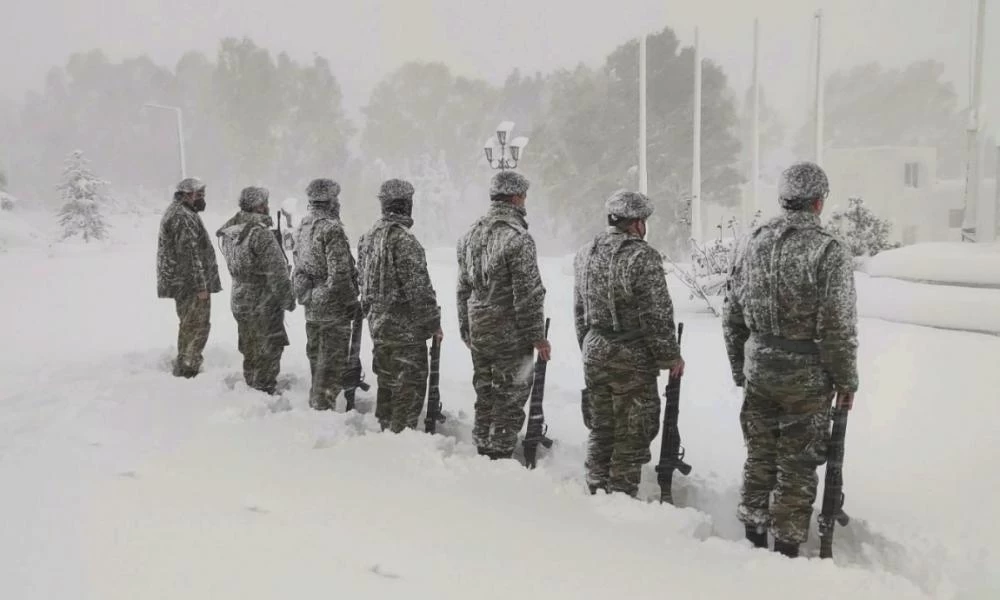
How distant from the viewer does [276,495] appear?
2943mm

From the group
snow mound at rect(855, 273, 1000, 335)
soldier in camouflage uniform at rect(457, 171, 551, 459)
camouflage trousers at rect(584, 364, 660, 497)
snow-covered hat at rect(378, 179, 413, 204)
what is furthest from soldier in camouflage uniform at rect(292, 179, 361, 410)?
snow mound at rect(855, 273, 1000, 335)

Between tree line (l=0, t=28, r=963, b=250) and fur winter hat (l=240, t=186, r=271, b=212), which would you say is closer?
fur winter hat (l=240, t=186, r=271, b=212)

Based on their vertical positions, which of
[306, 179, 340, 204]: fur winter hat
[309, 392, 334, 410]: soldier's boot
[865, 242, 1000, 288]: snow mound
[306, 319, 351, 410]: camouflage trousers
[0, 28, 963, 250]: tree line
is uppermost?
[0, 28, 963, 250]: tree line

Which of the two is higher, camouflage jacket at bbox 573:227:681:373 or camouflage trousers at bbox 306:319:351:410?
camouflage jacket at bbox 573:227:681:373

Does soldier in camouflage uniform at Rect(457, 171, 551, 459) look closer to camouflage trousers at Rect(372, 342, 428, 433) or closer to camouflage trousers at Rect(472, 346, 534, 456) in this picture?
camouflage trousers at Rect(472, 346, 534, 456)

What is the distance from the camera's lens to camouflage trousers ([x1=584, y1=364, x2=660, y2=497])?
11.5 ft

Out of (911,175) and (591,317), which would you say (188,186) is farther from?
(911,175)

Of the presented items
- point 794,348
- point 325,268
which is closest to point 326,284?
point 325,268

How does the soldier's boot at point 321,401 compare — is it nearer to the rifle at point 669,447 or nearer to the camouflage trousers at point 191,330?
the camouflage trousers at point 191,330

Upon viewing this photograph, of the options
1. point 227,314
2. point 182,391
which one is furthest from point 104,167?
point 182,391

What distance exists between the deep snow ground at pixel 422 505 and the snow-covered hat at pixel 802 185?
1394 millimetres

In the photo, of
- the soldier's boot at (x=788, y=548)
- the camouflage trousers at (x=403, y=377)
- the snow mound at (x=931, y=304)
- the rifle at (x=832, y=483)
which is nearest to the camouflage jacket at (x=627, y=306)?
the rifle at (x=832, y=483)

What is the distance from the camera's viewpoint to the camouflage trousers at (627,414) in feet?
11.5

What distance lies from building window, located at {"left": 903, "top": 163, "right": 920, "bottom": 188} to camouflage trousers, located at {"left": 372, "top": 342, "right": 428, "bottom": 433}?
74.9 ft
